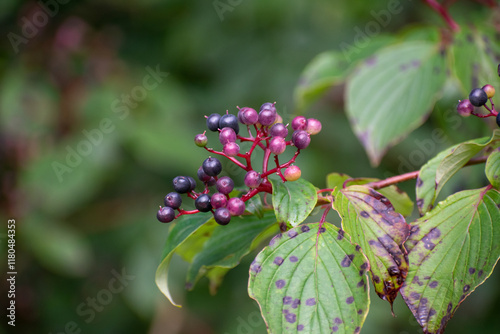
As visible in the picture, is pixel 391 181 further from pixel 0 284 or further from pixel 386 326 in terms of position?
pixel 0 284

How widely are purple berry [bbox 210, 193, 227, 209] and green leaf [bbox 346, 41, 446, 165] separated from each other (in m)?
0.75

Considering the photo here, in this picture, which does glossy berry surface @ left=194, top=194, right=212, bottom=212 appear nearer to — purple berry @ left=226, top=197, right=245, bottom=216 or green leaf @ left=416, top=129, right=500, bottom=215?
purple berry @ left=226, top=197, right=245, bottom=216

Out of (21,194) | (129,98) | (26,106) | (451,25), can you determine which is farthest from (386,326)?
(26,106)

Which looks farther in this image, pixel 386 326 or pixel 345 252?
pixel 386 326

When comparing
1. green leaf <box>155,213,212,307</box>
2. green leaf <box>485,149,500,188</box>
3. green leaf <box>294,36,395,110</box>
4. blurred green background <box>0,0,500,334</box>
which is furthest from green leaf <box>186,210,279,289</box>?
blurred green background <box>0,0,500,334</box>

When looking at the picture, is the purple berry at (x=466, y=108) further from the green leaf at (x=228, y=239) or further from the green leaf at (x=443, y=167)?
the green leaf at (x=228, y=239)

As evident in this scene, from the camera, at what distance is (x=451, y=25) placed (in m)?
1.50

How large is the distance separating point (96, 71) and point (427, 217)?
90.2 inches

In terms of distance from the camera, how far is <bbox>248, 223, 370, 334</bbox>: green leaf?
0.78 metres

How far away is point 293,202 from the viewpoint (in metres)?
0.83

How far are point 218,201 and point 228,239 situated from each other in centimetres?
26

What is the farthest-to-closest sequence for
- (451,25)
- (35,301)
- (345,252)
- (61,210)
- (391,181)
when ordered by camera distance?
(35,301) < (61,210) < (451,25) < (391,181) < (345,252)

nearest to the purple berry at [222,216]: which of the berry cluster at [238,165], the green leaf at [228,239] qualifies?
the berry cluster at [238,165]

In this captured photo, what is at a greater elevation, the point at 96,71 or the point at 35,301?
the point at 96,71
